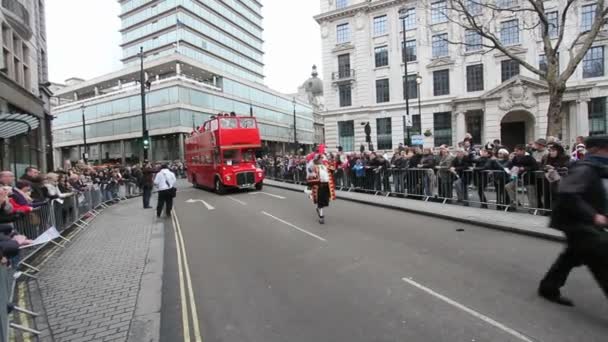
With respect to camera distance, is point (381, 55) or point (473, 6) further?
point (381, 55)

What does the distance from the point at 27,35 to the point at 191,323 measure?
18170mm

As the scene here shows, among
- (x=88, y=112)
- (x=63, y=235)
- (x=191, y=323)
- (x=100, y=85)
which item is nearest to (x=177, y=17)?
(x=100, y=85)

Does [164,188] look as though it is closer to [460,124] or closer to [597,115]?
[460,124]

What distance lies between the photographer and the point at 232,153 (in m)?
19.0

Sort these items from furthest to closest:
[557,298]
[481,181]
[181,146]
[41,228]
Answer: [181,146] → [481,181] → [41,228] → [557,298]

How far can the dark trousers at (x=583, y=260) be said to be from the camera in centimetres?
356

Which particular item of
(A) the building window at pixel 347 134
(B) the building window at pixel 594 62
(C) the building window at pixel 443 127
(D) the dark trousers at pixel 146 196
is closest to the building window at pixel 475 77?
(C) the building window at pixel 443 127

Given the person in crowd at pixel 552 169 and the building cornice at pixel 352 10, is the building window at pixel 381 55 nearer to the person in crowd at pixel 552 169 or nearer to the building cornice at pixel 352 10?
the building cornice at pixel 352 10

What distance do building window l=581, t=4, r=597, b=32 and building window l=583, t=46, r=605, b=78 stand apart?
2024 millimetres

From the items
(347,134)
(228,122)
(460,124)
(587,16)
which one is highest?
(587,16)

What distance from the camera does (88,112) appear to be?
60.0m

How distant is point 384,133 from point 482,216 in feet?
99.8

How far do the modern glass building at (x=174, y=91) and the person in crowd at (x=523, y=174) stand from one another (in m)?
42.2

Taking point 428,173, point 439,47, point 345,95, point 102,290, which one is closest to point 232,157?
point 428,173
